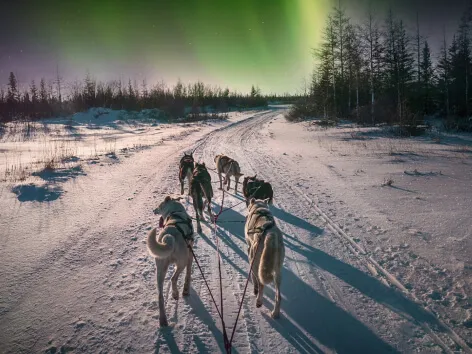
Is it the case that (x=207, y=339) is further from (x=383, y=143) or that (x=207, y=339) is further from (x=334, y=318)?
(x=383, y=143)

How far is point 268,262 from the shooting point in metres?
3.20

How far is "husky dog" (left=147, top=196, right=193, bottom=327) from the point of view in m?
3.11

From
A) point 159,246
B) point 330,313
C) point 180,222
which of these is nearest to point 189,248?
point 180,222

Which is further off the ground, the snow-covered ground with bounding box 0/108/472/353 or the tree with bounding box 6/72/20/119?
the tree with bounding box 6/72/20/119

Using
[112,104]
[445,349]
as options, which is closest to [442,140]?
[445,349]

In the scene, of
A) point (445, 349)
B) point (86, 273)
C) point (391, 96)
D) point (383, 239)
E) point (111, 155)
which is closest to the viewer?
point (445, 349)

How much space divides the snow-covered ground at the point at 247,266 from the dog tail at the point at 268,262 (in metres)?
0.54

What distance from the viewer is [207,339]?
9.98ft

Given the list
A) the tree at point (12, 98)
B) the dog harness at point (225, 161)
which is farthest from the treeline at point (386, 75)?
the tree at point (12, 98)

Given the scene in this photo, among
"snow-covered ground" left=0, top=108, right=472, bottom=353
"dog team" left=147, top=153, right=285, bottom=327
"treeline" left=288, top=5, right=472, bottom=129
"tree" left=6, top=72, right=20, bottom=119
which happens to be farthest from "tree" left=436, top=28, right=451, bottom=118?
"tree" left=6, top=72, right=20, bottom=119

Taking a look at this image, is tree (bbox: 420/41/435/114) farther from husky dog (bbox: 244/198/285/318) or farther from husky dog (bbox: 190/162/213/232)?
husky dog (bbox: 244/198/285/318)

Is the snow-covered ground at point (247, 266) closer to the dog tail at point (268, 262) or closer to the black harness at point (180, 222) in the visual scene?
the dog tail at point (268, 262)

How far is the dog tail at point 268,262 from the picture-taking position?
320cm

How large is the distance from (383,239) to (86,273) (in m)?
5.12
